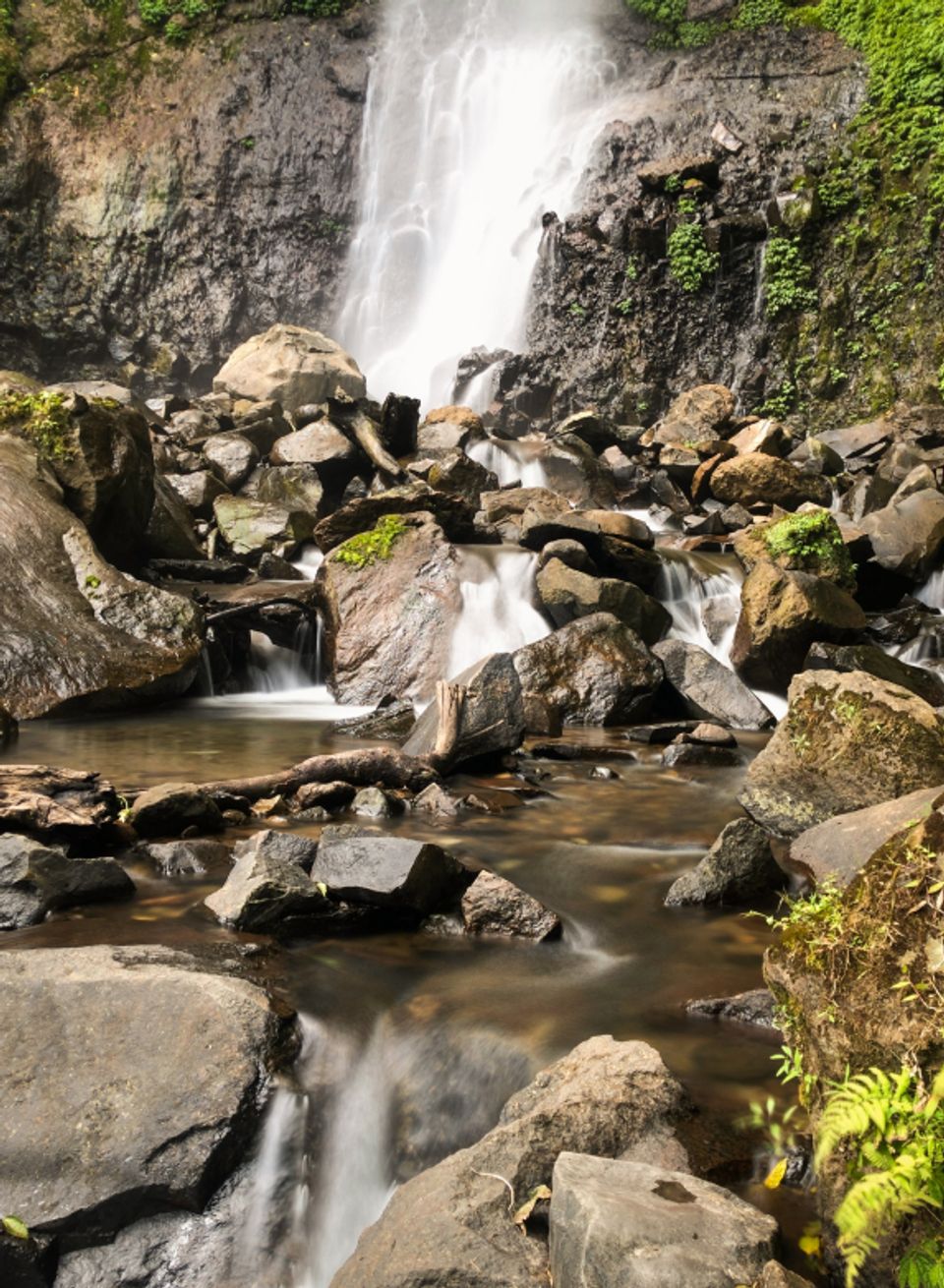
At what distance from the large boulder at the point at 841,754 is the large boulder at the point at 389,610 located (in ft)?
14.5

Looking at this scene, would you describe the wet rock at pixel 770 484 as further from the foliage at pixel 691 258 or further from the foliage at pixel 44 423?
the foliage at pixel 44 423

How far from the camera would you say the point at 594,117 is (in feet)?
86.7

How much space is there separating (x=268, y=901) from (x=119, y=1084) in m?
1.31

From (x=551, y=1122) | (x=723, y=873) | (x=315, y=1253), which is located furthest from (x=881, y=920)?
(x=723, y=873)

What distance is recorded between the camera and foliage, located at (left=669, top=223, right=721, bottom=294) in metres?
21.5

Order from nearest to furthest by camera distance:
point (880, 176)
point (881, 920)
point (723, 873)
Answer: point (881, 920)
point (723, 873)
point (880, 176)

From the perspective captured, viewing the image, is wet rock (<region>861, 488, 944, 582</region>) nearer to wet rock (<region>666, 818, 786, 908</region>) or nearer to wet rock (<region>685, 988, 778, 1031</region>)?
wet rock (<region>666, 818, 786, 908</region>)

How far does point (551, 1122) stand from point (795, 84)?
26.8 meters

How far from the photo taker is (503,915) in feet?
13.5

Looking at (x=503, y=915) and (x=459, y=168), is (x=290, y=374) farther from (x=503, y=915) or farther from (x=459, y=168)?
(x=503, y=915)

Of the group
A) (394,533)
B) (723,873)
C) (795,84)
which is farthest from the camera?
(795,84)

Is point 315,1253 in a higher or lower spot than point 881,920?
lower

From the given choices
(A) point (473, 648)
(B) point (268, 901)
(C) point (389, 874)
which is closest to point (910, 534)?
(A) point (473, 648)

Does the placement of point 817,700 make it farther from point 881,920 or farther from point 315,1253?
point 315,1253
